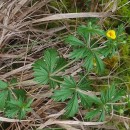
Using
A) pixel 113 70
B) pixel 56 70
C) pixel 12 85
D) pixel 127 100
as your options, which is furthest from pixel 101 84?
pixel 12 85

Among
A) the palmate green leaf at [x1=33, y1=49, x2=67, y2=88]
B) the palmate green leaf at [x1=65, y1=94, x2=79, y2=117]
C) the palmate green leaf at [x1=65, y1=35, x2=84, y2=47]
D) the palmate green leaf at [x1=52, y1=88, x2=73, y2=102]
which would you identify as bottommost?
the palmate green leaf at [x1=65, y1=94, x2=79, y2=117]

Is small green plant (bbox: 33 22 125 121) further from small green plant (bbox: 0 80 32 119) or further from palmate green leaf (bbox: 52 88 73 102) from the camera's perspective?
small green plant (bbox: 0 80 32 119)

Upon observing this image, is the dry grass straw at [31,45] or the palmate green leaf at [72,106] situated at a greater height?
the dry grass straw at [31,45]

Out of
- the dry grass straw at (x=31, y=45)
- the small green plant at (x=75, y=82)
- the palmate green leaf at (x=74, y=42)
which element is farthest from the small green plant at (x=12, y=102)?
the palmate green leaf at (x=74, y=42)

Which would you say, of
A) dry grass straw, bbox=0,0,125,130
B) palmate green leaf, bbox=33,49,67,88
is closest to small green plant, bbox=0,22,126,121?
palmate green leaf, bbox=33,49,67,88

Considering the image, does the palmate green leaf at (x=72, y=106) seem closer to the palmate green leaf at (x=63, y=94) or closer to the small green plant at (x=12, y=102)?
the palmate green leaf at (x=63, y=94)

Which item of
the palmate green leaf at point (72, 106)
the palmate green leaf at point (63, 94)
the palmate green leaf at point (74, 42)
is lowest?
the palmate green leaf at point (72, 106)
